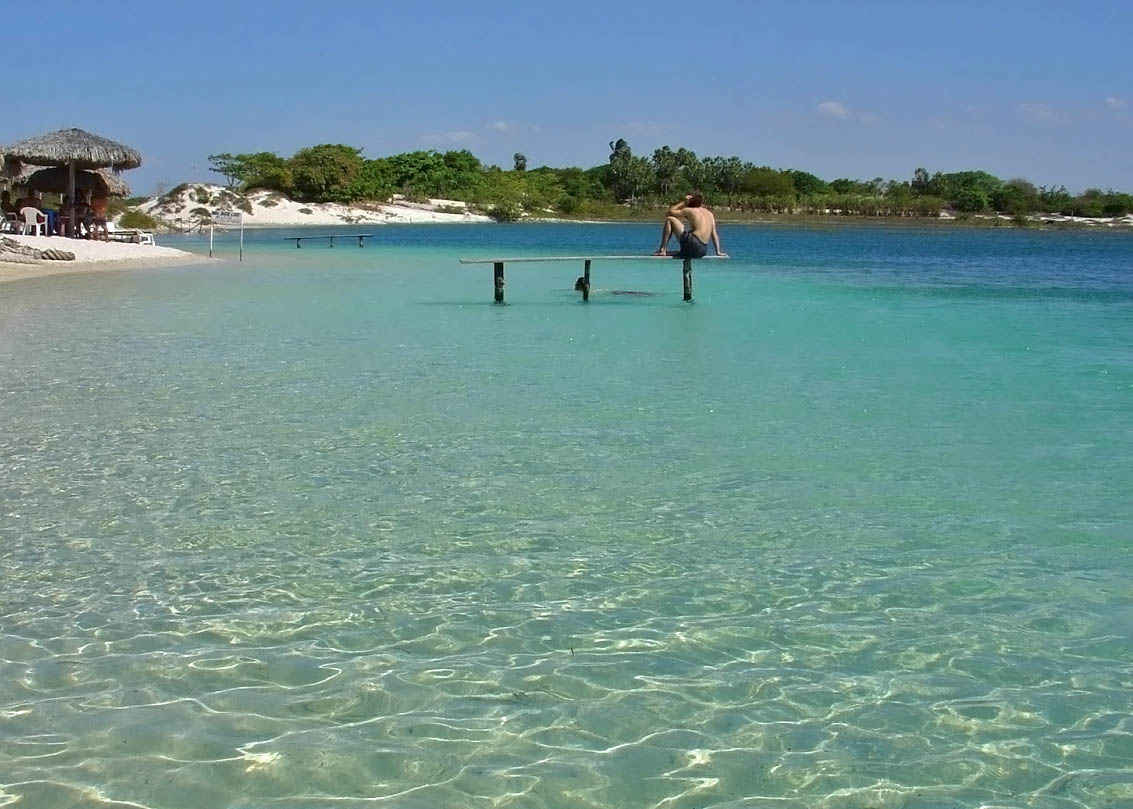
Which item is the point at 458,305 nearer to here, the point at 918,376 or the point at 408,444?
the point at 918,376

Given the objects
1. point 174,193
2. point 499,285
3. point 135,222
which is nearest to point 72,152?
point 499,285

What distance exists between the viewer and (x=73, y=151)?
26734 millimetres

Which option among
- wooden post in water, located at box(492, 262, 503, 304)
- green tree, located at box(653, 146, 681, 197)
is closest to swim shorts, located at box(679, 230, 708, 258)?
wooden post in water, located at box(492, 262, 503, 304)

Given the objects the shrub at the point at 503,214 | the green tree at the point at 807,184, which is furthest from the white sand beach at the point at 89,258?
the green tree at the point at 807,184

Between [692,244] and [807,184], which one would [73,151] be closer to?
[692,244]

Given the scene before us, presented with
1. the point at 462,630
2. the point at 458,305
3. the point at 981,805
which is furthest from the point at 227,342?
the point at 981,805

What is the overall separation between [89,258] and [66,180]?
232 inches

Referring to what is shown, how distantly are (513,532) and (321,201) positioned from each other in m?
86.0

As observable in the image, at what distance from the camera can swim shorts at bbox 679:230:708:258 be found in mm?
15500

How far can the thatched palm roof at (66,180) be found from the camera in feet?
94.6

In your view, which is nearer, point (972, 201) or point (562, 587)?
point (562, 587)

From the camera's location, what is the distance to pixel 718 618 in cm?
404

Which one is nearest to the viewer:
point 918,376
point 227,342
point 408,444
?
point 408,444

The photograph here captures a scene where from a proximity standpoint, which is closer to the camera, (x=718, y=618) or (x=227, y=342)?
(x=718, y=618)
